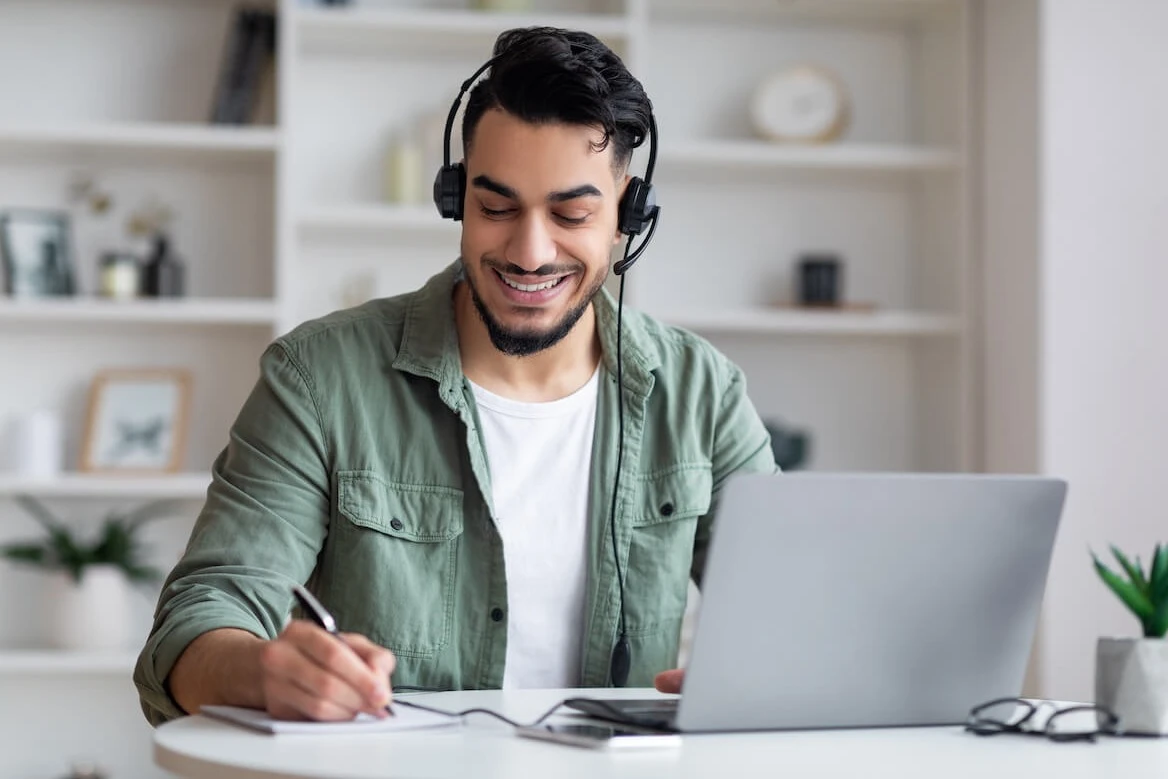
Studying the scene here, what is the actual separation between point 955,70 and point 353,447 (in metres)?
2.36

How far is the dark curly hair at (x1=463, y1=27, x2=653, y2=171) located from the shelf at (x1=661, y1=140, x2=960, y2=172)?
5.29ft

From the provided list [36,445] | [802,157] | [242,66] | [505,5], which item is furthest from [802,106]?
[36,445]

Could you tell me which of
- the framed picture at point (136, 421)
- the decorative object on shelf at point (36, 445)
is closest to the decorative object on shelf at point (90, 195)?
the framed picture at point (136, 421)

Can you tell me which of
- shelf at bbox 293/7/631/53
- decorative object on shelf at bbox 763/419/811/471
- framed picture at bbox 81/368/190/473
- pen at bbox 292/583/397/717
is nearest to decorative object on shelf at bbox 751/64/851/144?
shelf at bbox 293/7/631/53

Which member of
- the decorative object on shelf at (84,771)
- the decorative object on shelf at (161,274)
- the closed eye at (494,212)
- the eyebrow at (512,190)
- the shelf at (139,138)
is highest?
the shelf at (139,138)

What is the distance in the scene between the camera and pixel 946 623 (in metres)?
1.15

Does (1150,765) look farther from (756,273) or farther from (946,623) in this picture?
(756,273)

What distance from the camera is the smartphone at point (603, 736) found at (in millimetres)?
1049

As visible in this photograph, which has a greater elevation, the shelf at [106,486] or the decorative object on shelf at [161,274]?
the decorative object on shelf at [161,274]

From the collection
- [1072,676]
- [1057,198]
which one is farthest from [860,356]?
[1072,676]

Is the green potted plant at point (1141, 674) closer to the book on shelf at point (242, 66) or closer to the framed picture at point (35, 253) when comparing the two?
the book on shelf at point (242, 66)

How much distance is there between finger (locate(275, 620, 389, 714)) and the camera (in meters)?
1.09

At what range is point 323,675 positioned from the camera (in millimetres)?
1096

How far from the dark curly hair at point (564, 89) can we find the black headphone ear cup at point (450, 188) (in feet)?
0.11
